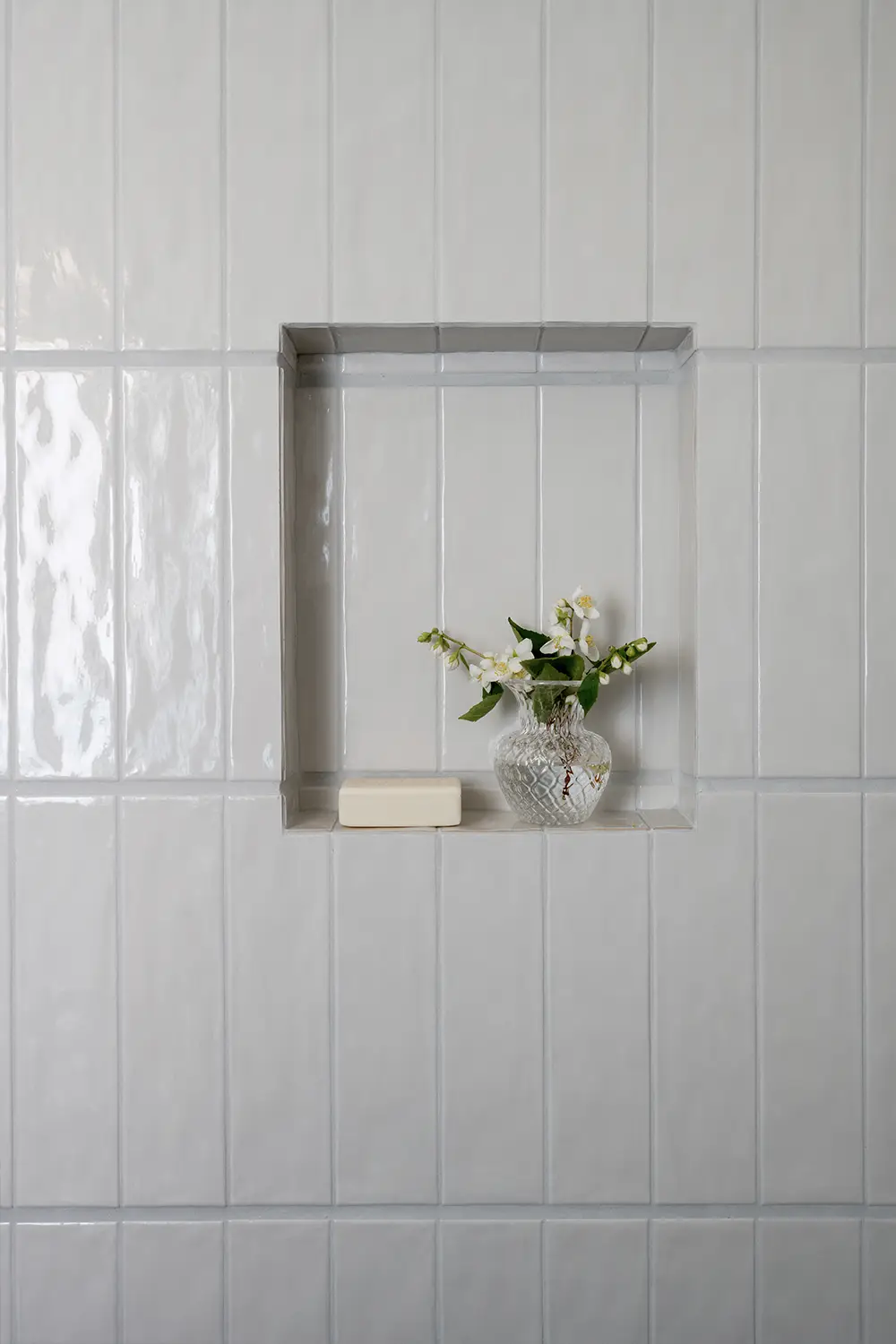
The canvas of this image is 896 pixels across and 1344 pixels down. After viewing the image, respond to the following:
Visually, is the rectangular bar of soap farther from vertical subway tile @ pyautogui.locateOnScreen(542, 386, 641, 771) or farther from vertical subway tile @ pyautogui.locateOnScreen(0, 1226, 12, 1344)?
vertical subway tile @ pyautogui.locateOnScreen(0, 1226, 12, 1344)

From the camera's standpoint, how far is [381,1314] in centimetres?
116

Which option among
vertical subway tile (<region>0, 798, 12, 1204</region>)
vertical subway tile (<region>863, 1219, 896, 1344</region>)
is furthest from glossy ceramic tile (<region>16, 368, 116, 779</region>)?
vertical subway tile (<region>863, 1219, 896, 1344</region>)

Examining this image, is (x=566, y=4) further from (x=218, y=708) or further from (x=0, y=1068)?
(x=0, y=1068)

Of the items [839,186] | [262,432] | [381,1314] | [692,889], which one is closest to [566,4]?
[839,186]

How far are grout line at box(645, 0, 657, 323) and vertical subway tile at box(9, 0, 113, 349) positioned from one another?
1.85 feet

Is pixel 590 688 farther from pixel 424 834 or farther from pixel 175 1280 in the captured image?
pixel 175 1280

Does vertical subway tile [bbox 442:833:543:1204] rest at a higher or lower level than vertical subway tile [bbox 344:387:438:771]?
lower

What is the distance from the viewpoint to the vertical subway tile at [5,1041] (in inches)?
45.3

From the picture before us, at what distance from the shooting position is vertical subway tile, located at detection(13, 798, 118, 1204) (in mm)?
1148

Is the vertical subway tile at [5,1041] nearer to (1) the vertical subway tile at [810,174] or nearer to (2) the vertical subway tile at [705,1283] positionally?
(2) the vertical subway tile at [705,1283]

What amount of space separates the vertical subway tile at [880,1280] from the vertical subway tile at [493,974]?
1.24 ft

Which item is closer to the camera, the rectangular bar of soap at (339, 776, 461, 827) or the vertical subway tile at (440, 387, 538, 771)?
the rectangular bar of soap at (339, 776, 461, 827)

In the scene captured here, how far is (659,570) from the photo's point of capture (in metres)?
1.26

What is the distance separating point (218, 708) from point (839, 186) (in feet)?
2.79
